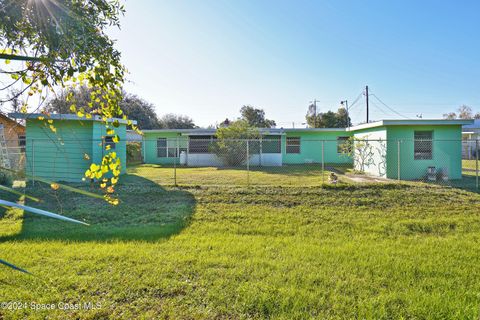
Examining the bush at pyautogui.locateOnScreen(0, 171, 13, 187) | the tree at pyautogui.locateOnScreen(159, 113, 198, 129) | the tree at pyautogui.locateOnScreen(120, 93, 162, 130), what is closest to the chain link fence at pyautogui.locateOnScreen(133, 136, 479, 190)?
the bush at pyautogui.locateOnScreen(0, 171, 13, 187)

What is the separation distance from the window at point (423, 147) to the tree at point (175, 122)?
3020 centimetres

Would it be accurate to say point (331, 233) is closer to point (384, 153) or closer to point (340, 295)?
point (340, 295)

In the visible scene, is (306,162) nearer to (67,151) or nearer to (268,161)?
(268,161)

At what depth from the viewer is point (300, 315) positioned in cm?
251

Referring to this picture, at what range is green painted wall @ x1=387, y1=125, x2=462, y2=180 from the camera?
11.5 metres

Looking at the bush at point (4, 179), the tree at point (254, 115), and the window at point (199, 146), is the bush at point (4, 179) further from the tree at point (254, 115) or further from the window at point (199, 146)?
the tree at point (254, 115)

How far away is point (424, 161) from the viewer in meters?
11.7

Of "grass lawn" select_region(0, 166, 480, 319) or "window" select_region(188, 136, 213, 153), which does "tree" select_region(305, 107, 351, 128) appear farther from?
"grass lawn" select_region(0, 166, 480, 319)

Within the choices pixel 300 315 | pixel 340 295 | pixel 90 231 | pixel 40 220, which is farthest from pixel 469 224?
pixel 40 220

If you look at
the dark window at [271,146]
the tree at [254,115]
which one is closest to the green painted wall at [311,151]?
the dark window at [271,146]

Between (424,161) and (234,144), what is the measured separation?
9594mm

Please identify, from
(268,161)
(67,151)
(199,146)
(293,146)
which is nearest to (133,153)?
(199,146)

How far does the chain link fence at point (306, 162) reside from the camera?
34.9 feet

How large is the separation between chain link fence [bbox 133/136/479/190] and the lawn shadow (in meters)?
1.79
